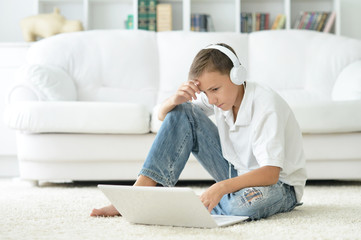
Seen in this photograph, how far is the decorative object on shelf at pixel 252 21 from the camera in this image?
155 inches

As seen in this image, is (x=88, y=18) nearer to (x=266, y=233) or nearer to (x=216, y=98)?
(x=216, y=98)

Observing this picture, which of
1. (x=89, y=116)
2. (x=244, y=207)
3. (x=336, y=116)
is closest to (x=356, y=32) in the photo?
(x=336, y=116)

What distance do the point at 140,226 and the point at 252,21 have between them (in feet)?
9.21

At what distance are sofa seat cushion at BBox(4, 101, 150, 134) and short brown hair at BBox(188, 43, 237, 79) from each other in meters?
1.07

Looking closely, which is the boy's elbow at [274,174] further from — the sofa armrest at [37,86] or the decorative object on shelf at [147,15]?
the decorative object on shelf at [147,15]

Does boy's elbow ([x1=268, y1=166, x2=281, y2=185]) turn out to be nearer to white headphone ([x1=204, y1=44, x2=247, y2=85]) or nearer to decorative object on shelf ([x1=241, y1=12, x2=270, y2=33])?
white headphone ([x1=204, y1=44, x2=247, y2=85])

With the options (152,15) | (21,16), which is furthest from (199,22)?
(21,16)

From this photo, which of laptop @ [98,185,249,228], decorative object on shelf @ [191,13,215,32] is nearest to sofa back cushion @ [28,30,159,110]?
decorative object on shelf @ [191,13,215,32]

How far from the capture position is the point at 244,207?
1.49 metres

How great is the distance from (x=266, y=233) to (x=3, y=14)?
11.0 feet

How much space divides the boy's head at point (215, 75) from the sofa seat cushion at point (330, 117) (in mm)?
1074

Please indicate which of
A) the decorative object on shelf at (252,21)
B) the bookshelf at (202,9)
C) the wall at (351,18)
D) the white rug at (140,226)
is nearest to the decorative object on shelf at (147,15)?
the bookshelf at (202,9)

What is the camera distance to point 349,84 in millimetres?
2846

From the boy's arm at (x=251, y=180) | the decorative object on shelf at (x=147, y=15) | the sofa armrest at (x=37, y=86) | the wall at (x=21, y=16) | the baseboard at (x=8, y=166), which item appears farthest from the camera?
the wall at (x=21, y=16)
